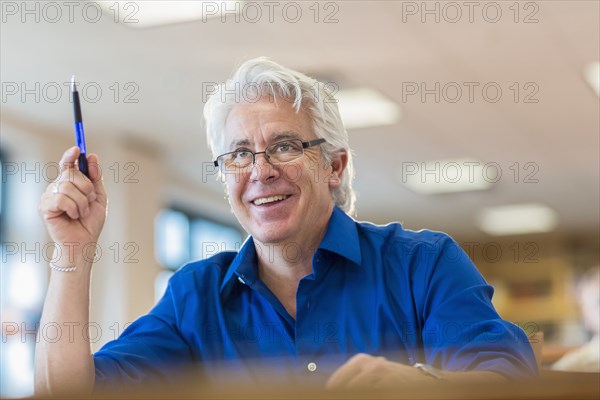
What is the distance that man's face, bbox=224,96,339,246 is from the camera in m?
1.77

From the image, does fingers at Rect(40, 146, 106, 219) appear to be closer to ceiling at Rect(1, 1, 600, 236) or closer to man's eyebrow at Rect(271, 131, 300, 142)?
man's eyebrow at Rect(271, 131, 300, 142)

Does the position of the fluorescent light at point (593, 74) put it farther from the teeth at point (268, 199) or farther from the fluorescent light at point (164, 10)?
the teeth at point (268, 199)

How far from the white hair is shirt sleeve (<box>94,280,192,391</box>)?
380 millimetres

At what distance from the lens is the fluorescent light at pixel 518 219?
10398mm

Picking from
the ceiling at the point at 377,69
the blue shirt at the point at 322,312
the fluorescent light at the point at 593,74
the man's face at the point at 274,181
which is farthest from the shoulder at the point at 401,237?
the fluorescent light at the point at 593,74

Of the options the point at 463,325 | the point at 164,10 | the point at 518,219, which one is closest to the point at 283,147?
the point at 463,325

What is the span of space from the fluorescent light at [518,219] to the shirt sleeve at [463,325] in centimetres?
878

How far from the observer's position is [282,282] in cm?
182

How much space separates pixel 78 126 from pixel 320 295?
0.56 metres

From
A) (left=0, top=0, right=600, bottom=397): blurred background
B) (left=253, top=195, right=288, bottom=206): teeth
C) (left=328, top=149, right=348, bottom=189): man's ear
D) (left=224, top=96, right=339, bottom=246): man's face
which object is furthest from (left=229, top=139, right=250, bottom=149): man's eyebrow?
(left=0, top=0, right=600, bottom=397): blurred background

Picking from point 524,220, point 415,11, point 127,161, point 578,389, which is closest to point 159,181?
point 127,161

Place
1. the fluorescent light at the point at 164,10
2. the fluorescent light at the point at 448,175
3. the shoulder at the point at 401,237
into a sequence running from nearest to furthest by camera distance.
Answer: the shoulder at the point at 401,237
the fluorescent light at the point at 164,10
the fluorescent light at the point at 448,175

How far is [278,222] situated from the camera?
69.3 inches

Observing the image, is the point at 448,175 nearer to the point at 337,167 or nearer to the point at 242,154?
the point at 337,167
